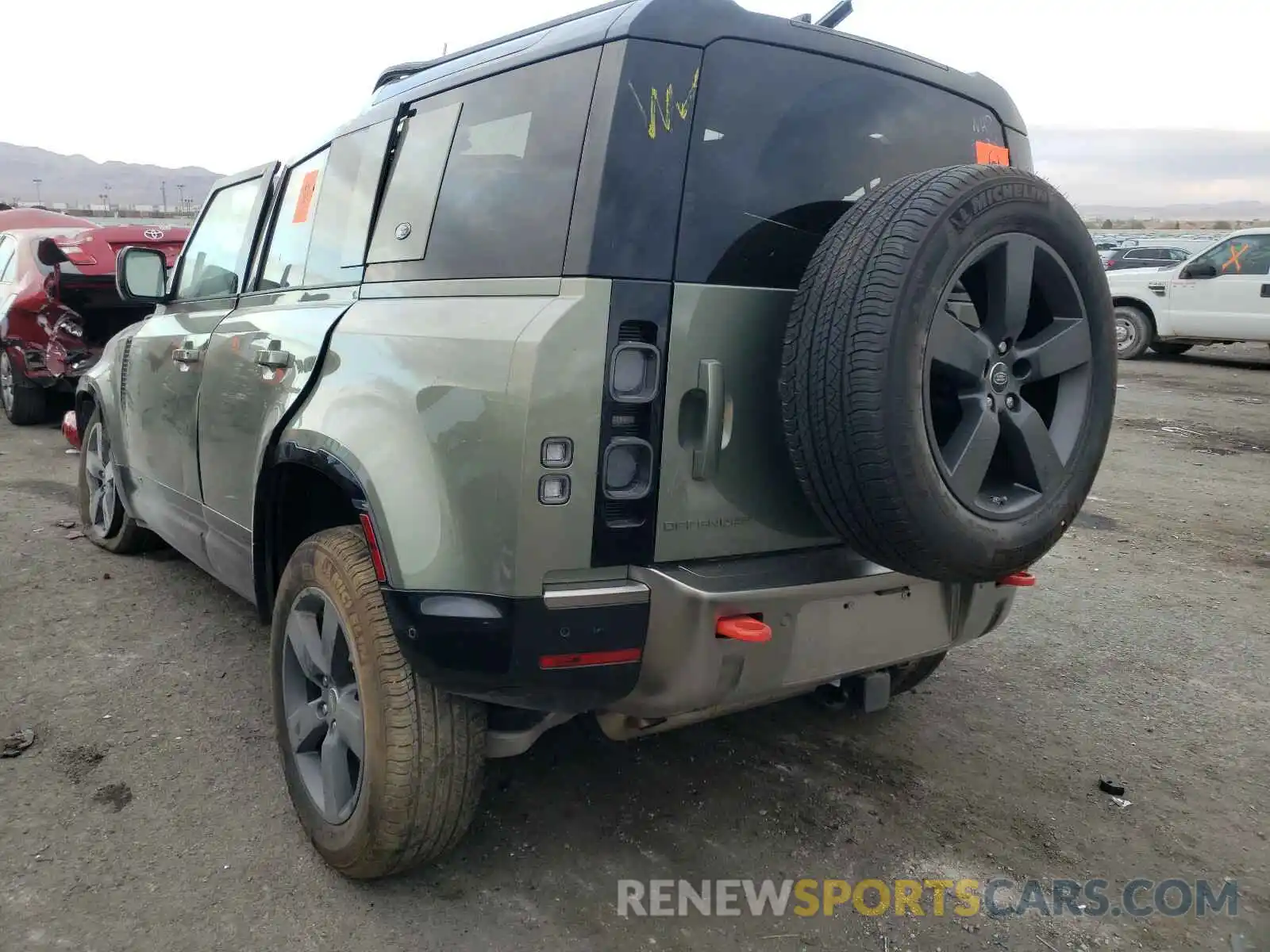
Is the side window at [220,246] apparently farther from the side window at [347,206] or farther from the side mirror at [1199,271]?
the side mirror at [1199,271]

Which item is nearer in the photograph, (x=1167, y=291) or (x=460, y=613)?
(x=460, y=613)

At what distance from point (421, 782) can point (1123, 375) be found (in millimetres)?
12524

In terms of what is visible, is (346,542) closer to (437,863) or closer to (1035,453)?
(437,863)

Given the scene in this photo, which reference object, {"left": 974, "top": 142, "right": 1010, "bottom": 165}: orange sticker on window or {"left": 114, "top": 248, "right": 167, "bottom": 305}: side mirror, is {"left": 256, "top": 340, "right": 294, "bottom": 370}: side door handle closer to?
{"left": 114, "top": 248, "right": 167, "bottom": 305}: side mirror

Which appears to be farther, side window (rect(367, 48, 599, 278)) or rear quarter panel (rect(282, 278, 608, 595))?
side window (rect(367, 48, 599, 278))

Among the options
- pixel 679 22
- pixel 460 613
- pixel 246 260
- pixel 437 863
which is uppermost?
pixel 679 22

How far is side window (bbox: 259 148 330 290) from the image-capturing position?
3053mm

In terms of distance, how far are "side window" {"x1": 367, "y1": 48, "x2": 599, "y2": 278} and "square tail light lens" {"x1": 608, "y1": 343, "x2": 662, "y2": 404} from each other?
23cm

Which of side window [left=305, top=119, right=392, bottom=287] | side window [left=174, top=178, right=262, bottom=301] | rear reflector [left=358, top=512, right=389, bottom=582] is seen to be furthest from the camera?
side window [left=174, top=178, right=262, bottom=301]

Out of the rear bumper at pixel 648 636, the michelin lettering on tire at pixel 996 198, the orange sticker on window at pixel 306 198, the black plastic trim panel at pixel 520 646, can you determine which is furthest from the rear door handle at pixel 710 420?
the orange sticker on window at pixel 306 198

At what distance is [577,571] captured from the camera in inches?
78.8

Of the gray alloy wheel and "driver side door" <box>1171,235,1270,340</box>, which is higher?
"driver side door" <box>1171,235,1270,340</box>

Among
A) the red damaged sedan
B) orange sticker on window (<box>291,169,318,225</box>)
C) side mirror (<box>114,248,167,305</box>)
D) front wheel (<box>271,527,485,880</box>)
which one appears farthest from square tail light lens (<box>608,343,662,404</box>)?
the red damaged sedan


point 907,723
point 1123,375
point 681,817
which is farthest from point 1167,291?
point 681,817
